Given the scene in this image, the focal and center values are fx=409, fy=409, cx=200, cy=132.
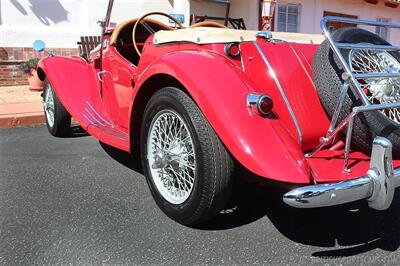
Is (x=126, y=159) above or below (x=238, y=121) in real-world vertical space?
below

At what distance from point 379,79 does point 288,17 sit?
409 inches

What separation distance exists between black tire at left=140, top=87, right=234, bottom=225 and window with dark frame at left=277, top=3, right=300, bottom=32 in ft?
33.6

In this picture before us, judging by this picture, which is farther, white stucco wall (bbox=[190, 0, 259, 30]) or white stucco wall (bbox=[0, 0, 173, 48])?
white stucco wall (bbox=[190, 0, 259, 30])

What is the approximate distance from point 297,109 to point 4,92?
6.89 m

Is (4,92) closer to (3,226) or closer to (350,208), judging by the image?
(3,226)

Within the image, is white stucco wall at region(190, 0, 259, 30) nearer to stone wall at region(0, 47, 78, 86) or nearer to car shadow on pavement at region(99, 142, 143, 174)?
stone wall at region(0, 47, 78, 86)

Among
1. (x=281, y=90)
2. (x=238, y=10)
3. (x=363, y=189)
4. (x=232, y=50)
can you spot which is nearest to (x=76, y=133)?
(x=232, y=50)

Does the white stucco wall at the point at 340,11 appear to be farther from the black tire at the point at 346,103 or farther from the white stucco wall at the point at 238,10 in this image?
the black tire at the point at 346,103

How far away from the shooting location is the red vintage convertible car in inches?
81.6

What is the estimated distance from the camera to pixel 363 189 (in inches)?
78.8

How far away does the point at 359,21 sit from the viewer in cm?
245

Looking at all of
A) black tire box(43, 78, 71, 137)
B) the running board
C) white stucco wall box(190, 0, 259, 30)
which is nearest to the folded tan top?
the running board

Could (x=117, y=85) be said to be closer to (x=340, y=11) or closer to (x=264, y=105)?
(x=264, y=105)

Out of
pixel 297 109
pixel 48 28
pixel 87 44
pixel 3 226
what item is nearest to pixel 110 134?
pixel 3 226
